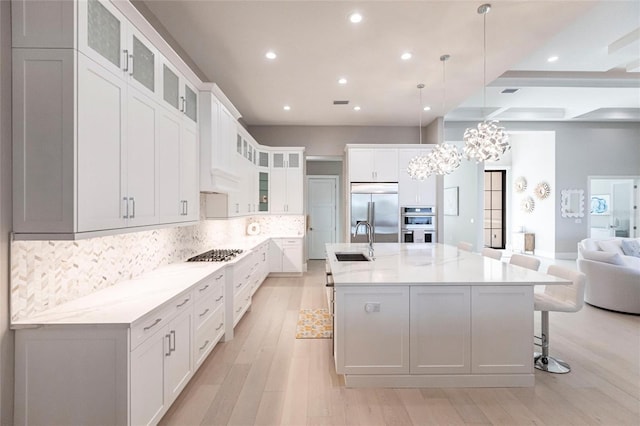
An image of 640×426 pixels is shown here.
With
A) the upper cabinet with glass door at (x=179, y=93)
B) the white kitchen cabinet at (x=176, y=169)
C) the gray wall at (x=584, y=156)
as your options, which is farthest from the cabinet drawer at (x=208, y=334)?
the gray wall at (x=584, y=156)

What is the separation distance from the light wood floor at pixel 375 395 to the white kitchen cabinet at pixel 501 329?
188 mm

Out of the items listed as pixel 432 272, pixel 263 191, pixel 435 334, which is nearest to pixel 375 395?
pixel 435 334

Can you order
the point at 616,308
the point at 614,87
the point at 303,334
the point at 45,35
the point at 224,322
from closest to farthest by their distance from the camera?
the point at 45,35, the point at 224,322, the point at 303,334, the point at 616,308, the point at 614,87

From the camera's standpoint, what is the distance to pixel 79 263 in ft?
6.41

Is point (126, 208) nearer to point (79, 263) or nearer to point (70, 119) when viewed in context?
point (79, 263)

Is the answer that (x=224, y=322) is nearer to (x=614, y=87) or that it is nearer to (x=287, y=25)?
(x=287, y=25)

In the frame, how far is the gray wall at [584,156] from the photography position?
7.98 meters

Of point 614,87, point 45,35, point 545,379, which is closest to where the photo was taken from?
point 45,35

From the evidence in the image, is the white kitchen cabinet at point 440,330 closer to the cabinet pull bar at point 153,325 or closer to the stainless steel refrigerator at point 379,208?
the cabinet pull bar at point 153,325

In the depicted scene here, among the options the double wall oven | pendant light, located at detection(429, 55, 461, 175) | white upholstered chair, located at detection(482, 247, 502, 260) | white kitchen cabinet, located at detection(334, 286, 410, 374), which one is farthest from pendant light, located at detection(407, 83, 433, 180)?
white kitchen cabinet, located at detection(334, 286, 410, 374)

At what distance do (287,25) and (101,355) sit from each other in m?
3.03

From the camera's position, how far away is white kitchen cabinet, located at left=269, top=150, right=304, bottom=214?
6.28m

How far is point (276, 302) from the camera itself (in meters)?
4.58

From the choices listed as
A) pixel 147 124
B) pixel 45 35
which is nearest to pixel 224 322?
pixel 147 124
